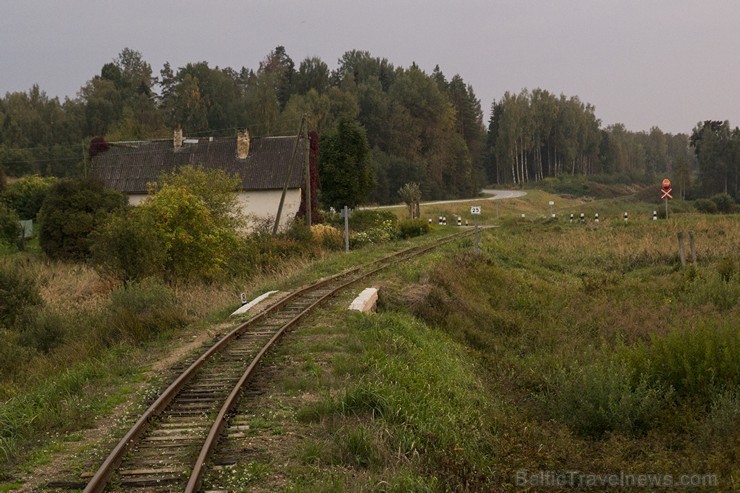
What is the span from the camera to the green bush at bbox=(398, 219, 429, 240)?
4078 centimetres

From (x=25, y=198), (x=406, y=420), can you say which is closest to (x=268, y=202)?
(x=25, y=198)

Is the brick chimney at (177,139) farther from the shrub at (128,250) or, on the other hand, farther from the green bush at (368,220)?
the shrub at (128,250)

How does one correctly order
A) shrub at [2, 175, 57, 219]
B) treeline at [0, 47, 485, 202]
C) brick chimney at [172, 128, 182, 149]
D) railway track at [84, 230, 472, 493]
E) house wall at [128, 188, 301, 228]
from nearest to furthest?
1. railway track at [84, 230, 472, 493]
2. house wall at [128, 188, 301, 228]
3. brick chimney at [172, 128, 182, 149]
4. shrub at [2, 175, 57, 219]
5. treeline at [0, 47, 485, 202]

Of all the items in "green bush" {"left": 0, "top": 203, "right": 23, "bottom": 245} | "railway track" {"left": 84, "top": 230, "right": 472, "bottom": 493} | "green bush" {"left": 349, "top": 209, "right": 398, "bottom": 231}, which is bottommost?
"railway track" {"left": 84, "top": 230, "right": 472, "bottom": 493}

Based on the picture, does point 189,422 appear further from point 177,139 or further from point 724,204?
point 724,204

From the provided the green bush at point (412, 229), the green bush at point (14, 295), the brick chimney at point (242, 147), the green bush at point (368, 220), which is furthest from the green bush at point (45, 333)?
the brick chimney at point (242, 147)

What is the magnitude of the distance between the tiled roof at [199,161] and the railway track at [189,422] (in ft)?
106

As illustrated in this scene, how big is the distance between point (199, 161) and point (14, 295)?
29941 mm

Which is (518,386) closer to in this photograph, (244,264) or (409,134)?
(244,264)

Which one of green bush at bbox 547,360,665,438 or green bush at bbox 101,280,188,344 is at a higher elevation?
green bush at bbox 101,280,188,344

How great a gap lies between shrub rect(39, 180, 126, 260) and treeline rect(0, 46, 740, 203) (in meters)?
37.9

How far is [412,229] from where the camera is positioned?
134 feet

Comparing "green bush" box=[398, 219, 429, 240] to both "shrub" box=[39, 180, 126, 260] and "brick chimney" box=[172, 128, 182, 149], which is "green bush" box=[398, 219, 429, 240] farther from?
"brick chimney" box=[172, 128, 182, 149]

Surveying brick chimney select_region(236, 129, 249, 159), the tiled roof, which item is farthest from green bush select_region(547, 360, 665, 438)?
brick chimney select_region(236, 129, 249, 159)
